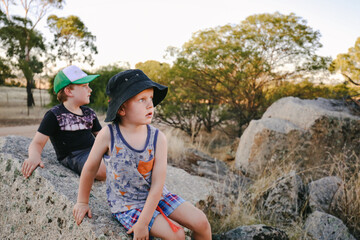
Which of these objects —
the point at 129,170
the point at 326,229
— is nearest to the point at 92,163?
the point at 129,170

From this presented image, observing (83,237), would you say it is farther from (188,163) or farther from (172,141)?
(172,141)

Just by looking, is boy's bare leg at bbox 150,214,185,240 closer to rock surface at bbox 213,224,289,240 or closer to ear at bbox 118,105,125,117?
ear at bbox 118,105,125,117

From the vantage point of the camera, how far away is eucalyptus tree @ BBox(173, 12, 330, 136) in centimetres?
782

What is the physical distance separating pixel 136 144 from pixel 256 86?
7.32 m

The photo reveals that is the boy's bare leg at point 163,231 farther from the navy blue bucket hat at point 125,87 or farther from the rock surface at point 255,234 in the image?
the rock surface at point 255,234

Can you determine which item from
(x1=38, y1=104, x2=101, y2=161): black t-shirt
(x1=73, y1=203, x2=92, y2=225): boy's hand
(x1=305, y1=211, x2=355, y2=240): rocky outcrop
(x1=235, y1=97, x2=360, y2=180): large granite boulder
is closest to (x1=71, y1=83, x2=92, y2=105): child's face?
(x1=38, y1=104, x2=101, y2=161): black t-shirt

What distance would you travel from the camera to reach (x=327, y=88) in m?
8.89

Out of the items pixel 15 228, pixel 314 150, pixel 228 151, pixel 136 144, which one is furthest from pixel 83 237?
pixel 228 151

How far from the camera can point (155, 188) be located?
1540 mm

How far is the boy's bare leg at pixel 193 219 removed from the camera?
1620 mm

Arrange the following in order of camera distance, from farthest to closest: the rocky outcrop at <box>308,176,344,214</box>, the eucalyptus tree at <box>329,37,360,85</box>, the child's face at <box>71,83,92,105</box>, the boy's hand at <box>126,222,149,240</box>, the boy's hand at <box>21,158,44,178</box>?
the eucalyptus tree at <box>329,37,360,85</box> → the rocky outcrop at <box>308,176,344,214</box> → the child's face at <box>71,83,92,105</box> → the boy's hand at <box>21,158,44,178</box> → the boy's hand at <box>126,222,149,240</box>

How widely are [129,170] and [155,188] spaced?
0.64 ft

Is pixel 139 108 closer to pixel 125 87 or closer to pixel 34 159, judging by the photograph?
pixel 125 87

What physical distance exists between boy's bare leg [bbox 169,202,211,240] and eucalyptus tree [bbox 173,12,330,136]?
6340mm
